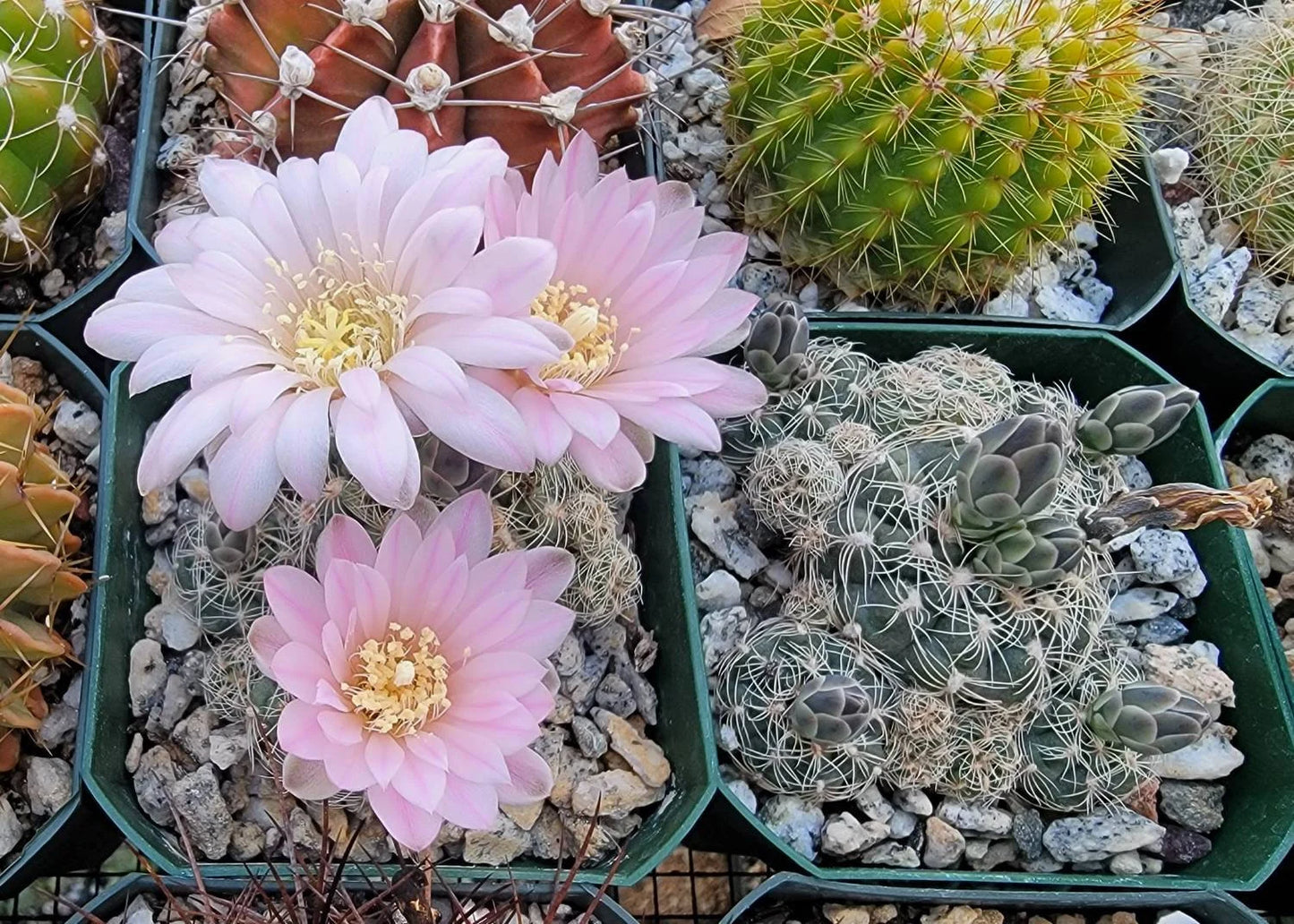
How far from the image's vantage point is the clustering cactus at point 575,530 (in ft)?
3.19

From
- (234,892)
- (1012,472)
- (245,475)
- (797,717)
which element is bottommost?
(234,892)

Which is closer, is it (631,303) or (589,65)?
(631,303)

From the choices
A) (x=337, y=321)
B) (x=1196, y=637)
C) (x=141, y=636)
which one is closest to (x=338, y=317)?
(x=337, y=321)

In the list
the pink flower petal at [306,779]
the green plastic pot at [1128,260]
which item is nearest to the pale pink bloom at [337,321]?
the pink flower petal at [306,779]

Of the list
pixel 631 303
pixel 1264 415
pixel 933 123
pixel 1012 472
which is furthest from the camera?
pixel 1264 415

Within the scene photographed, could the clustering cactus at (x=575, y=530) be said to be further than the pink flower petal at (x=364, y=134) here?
Yes

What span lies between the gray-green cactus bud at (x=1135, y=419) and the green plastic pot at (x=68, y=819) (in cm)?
101

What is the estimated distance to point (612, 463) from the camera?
72 centimetres

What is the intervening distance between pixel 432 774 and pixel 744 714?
378mm

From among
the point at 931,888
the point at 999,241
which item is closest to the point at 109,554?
the point at 931,888

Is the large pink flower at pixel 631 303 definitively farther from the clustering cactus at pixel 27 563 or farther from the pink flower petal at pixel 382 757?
the clustering cactus at pixel 27 563

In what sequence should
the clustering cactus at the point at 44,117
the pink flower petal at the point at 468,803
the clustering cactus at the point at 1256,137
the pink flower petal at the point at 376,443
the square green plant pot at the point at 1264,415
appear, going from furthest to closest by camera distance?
the clustering cactus at the point at 1256,137, the square green plant pot at the point at 1264,415, the clustering cactus at the point at 44,117, the pink flower petal at the point at 468,803, the pink flower petal at the point at 376,443

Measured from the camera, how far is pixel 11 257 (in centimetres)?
115

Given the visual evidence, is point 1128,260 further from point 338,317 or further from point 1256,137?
point 338,317
